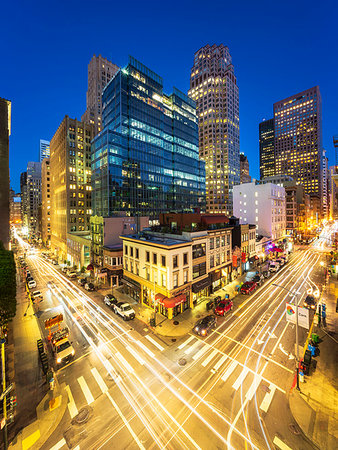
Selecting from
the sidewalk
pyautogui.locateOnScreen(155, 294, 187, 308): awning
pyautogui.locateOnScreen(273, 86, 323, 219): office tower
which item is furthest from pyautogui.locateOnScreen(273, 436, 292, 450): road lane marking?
pyautogui.locateOnScreen(273, 86, 323, 219): office tower

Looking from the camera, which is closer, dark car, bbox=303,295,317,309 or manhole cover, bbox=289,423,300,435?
manhole cover, bbox=289,423,300,435

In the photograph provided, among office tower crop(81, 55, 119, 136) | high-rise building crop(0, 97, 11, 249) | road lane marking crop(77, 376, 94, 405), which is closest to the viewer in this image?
road lane marking crop(77, 376, 94, 405)

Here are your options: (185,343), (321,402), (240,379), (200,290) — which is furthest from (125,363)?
(321,402)

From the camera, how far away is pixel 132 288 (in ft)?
98.5

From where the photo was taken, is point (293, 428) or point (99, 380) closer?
point (293, 428)

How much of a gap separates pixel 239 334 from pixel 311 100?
227 metres

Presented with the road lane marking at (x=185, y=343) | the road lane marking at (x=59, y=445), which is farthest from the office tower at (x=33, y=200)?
the road lane marking at (x=59, y=445)

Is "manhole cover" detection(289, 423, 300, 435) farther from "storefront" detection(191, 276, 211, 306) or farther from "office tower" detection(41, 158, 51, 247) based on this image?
"office tower" detection(41, 158, 51, 247)

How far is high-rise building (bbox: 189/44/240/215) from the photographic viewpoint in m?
126

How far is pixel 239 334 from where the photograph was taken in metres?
20.7

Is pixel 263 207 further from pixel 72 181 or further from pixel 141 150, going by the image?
pixel 72 181

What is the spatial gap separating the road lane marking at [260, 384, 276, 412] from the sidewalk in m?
1.13

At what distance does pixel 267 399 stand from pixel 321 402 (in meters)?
3.59

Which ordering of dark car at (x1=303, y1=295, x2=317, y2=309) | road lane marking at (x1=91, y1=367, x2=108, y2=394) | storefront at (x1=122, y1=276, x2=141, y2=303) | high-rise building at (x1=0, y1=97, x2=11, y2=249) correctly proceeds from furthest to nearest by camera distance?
1. high-rise building at (x1=0, y1=97, x2=11, y2=249)
2. storefront at (x1=122, y1=276, x2=141, y2=303)
3. dark car at (x1=303, y1=295, x2=317, y2=309)
4. road lane marking at (x1=91, y1=367, x2=108, y2=394)
